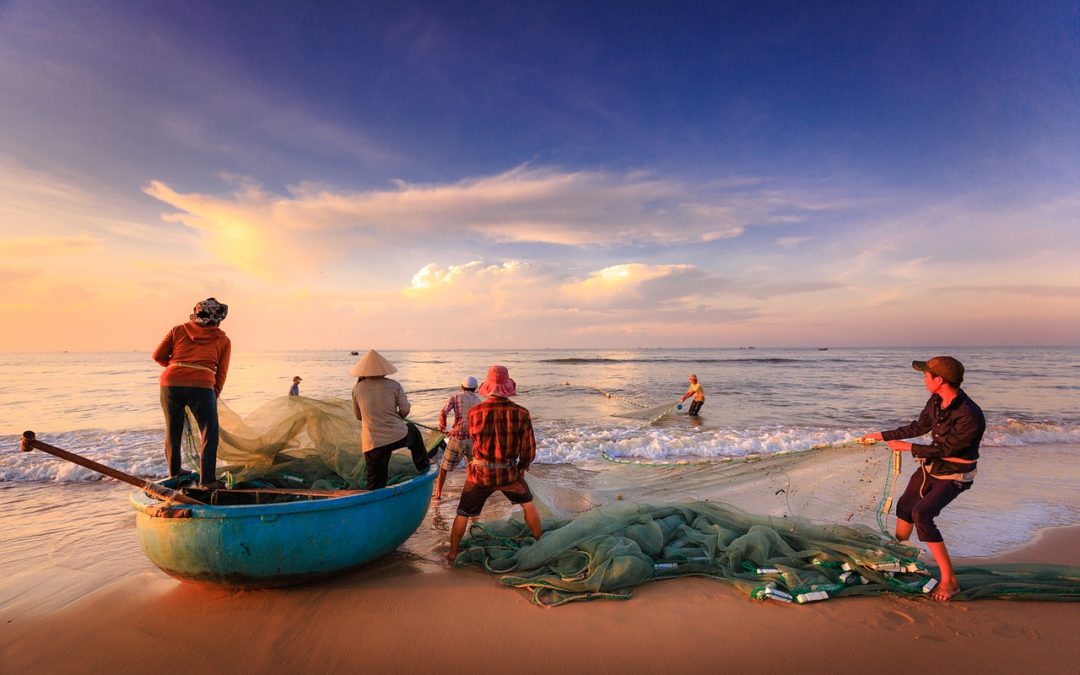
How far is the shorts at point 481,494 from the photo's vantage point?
14.6 ft

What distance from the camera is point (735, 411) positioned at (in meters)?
17.2

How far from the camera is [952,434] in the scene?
3.72 meters

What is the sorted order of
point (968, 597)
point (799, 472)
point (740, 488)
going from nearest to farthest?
point (968, 597) < point (740, 488) < point (799, 472)

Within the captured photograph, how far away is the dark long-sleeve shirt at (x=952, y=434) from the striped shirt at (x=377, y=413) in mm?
4257

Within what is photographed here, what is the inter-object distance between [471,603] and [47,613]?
3157 millimetres

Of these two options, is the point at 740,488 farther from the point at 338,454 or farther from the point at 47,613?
the point at 47,613

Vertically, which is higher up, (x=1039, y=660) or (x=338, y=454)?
(x=338, y=454)

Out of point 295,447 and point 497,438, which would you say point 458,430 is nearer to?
point 295,447

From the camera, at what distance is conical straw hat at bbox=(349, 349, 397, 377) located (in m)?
5.15

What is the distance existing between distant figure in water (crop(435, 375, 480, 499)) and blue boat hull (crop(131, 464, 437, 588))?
2.60 m

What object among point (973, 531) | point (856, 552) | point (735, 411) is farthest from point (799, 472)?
point (735, 411)

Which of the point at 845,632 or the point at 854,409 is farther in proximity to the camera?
the point at 854,409

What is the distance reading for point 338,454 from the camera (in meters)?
5.40

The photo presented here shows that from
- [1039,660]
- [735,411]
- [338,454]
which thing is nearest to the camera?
[1039,660]
